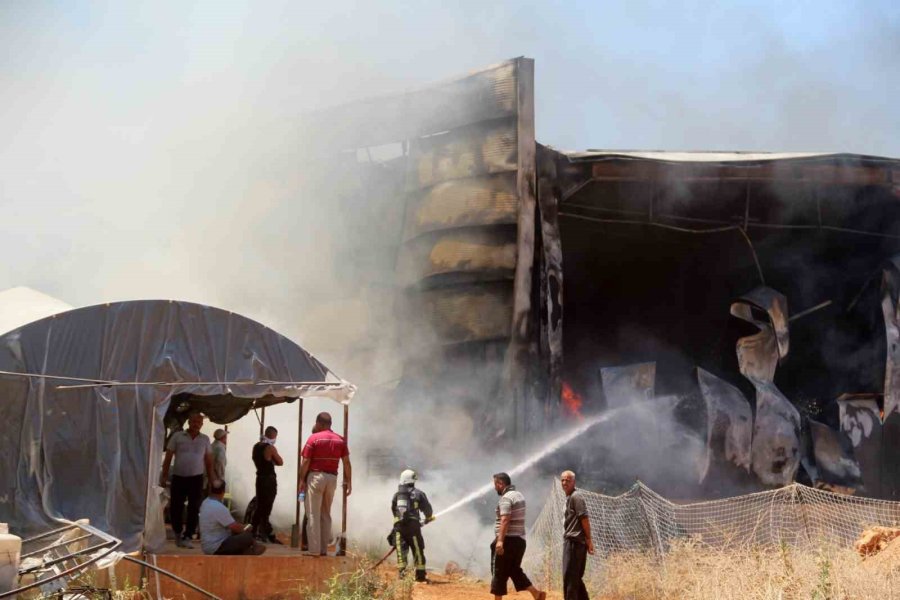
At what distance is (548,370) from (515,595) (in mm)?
5280

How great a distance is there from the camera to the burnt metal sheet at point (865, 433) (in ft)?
56.0

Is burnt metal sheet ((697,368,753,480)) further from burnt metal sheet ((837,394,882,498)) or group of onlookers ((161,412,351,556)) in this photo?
group of onlookers ((161,412,351,556))

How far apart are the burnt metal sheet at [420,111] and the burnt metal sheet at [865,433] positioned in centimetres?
721

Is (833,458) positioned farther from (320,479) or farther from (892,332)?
(320,479)

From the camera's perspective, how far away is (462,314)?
16.0 m

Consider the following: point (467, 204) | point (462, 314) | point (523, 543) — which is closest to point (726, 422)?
point (462, 314)

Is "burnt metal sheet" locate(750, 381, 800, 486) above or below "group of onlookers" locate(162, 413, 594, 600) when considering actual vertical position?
above

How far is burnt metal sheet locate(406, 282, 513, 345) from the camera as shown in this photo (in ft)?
51.6

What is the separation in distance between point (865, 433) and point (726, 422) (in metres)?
2.30

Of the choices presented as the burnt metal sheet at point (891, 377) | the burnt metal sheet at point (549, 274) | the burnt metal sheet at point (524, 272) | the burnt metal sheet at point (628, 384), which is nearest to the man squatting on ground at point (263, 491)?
the burnt metal sheet at point (524, 272)

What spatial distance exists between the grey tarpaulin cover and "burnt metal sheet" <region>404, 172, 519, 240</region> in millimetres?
6191

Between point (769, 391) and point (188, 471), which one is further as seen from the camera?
point (769, 391)

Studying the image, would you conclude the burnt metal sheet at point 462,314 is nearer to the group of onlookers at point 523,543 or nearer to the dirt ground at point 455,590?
the dirt ground at point 455,590

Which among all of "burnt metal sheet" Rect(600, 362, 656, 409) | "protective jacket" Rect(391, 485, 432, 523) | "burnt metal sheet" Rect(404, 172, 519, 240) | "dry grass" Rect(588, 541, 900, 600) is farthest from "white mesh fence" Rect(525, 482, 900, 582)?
"burnt metal sheet" Rect(404, 172, 519, 240)
